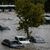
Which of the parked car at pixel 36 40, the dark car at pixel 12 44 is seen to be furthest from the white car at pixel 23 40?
the dark car at pixel 12 44

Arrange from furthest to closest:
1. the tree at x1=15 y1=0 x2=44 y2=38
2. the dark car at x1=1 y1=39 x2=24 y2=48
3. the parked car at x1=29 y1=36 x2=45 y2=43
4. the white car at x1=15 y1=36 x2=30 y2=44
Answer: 1. the parked car at x1=29 y1=36 x2=45 y2=43
2. the tree at x1=15 y1=0 x2=44 y2=38
3. the white car at x1=15 y1=36 x2=30 y2=44
4. the dark car at x1=1 y1=39 x2=24 y2=48

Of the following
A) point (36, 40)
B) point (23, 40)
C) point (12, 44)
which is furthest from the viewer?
point (36, 40)

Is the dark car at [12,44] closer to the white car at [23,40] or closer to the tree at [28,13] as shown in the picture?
the white car at [23,40]

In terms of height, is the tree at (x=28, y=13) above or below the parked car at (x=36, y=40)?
above

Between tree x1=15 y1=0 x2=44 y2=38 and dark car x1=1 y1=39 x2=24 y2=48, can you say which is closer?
dark car x1=1 y1=39 x2=24 y2=48

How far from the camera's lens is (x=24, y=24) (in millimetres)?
20594

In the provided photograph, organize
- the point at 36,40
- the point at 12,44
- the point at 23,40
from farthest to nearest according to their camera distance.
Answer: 1. the point at 36,40
2. the point at 23,40
3. the point at 12,44

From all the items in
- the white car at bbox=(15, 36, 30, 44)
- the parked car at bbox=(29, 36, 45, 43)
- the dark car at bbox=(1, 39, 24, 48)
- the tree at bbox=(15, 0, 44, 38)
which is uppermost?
the tree at bbox=(15, 0, 44, 38)

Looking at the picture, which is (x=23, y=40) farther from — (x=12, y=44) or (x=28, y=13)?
(x=28, y=13)

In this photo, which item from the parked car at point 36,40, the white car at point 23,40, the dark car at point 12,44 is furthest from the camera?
the parked car at point 36,40

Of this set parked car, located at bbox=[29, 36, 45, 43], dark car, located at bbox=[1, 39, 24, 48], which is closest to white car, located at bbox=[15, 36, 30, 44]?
parked car, located at bbox=[29, 36, 45, 43]

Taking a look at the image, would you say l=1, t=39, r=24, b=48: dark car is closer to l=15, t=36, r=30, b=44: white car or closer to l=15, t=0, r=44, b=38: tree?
l=15, t=36, r=30, b=44: white car

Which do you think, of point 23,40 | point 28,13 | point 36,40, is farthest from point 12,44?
point 28,13

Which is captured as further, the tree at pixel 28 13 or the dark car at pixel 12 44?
the tree at pixel 28 13
